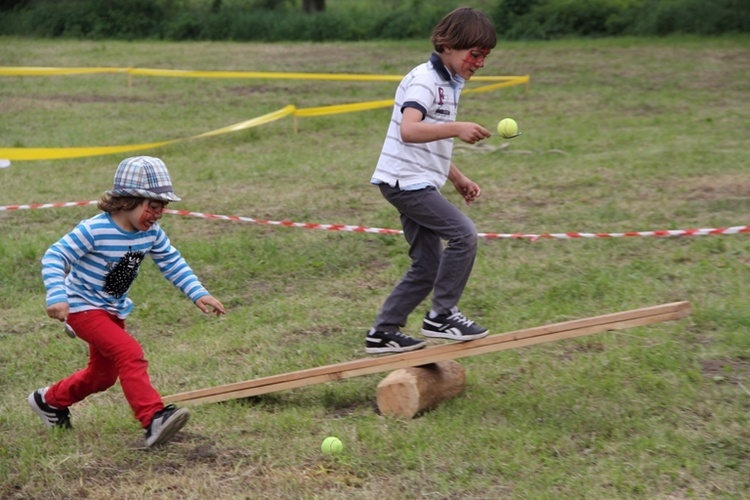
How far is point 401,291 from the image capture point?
551 cm

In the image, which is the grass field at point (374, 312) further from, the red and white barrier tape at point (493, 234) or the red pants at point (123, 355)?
the red pants at point (123, 355)

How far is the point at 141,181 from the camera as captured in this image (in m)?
4.52

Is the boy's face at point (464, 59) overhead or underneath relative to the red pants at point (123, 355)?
overhead

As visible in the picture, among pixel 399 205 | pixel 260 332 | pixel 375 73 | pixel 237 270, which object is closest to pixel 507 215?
pixel 237 270

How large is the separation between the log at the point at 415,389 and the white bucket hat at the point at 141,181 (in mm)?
1461

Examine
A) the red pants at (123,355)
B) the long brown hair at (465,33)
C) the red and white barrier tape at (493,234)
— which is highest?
the long brown hair at (465,33)

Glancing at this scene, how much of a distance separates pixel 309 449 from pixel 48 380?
206cm

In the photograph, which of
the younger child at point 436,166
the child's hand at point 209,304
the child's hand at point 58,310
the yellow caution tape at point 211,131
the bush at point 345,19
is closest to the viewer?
the child's hand at point 58,310

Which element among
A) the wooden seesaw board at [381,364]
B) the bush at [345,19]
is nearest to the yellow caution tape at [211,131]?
the wooden seesaw board at [381,364]

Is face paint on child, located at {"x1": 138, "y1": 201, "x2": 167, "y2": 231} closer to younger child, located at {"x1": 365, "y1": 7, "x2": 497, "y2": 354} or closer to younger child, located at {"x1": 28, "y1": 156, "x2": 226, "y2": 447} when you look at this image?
younger child, located at {"x1": 28, "y1": 156, "x2": 226, "y2": 447}

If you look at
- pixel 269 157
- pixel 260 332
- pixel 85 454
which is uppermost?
pixel 85 454

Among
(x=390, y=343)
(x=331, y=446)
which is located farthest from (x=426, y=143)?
(x=331, y=446)

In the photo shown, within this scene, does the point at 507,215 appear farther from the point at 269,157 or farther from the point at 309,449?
the point at 309,449

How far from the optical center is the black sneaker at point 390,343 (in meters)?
5.44
